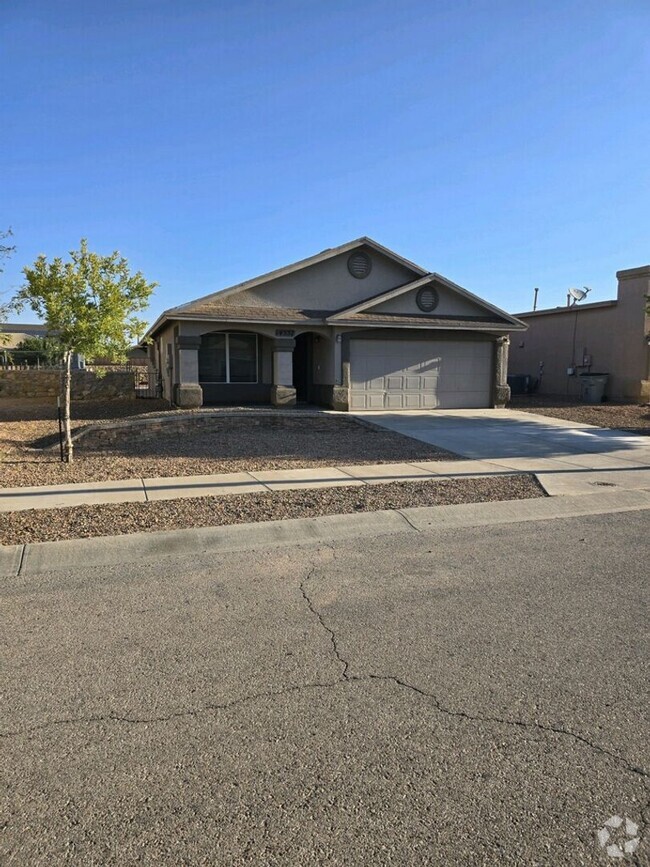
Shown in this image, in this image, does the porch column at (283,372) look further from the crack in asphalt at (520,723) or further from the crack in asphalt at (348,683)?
the crack in asphalt at (520,723)

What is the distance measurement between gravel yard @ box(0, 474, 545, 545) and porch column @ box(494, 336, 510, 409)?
11962 millimetres

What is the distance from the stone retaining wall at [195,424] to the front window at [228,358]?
5651 mm

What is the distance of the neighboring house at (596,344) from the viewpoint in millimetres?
21875

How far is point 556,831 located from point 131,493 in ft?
21.6

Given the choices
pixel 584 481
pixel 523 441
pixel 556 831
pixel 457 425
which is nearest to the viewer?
pixel 556 831

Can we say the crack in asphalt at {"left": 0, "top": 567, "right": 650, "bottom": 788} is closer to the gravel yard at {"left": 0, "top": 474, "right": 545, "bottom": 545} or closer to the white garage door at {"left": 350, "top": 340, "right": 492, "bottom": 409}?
the gravel yard at {"left": 0, "top": 474, "right": 545, "bottom": 545}

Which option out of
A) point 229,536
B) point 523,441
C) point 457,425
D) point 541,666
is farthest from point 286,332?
point 541,666

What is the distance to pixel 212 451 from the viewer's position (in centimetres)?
1167

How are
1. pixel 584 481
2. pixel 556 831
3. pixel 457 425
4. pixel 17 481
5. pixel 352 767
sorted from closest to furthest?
1. pixel 556 831
2. pixel 352 767
3. pixel 17 481
4. pixel 584 481
5. pixel 457 425

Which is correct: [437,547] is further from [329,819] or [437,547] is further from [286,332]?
[286,332]

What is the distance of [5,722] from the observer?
10.2 feet

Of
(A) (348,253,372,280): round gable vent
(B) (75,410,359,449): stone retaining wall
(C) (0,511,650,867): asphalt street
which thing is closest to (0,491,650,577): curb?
(C) (0,511,650,867): asphalt street

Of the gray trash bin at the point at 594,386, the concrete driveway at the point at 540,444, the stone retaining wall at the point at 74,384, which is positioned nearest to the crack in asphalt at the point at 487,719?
the concrete driveway at the point at 540,444

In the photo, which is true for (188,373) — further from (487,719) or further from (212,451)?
(487,719)
